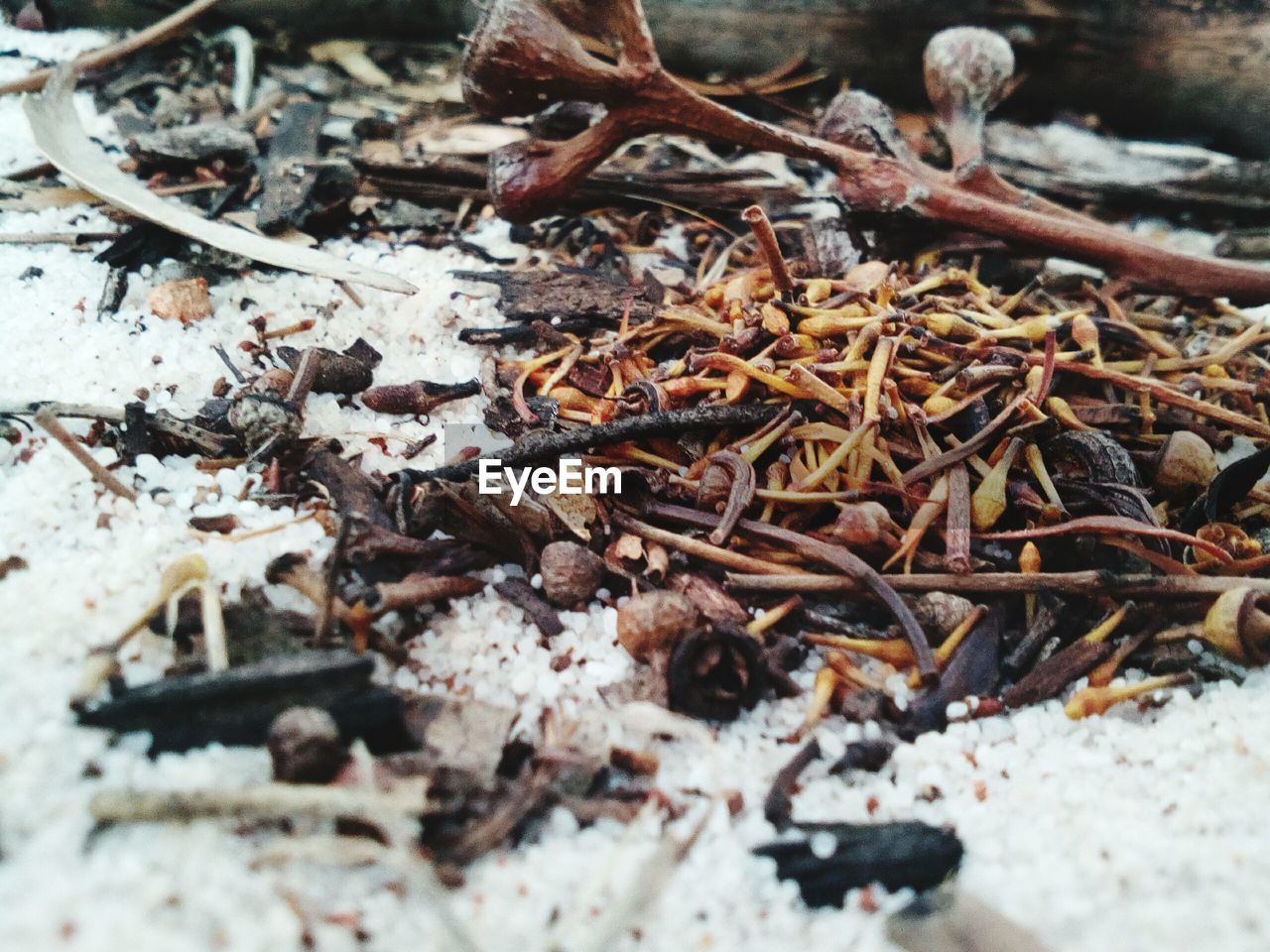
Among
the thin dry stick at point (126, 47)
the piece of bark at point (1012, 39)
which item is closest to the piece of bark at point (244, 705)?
the thin dry stick at point (126, 47)

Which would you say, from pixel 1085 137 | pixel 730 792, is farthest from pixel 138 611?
pixel 1085 137

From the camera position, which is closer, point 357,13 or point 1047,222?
point 1047,222

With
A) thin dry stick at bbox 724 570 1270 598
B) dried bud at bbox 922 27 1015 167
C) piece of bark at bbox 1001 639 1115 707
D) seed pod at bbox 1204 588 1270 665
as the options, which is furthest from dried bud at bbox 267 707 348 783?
dried bud at bbox 922 27 1015 167

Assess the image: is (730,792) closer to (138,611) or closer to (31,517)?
(138,611)

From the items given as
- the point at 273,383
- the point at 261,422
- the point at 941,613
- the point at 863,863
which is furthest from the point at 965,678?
the point at 273,383

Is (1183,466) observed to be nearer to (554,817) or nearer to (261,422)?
(554,817)
